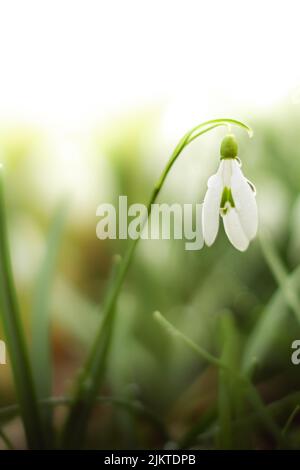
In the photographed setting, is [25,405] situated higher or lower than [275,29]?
lower

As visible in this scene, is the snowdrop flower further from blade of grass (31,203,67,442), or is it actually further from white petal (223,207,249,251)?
blade of grass (31,203,67,442)

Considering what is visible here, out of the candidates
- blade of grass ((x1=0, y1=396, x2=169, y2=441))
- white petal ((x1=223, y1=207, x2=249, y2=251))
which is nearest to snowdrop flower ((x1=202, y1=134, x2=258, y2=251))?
white petal ((x1=223, y1=207, x2=249, y2=251))

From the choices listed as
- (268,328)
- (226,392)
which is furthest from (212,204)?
(268,328)

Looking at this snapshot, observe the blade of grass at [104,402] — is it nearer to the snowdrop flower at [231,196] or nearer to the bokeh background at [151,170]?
the bokeh background at [151,170]
